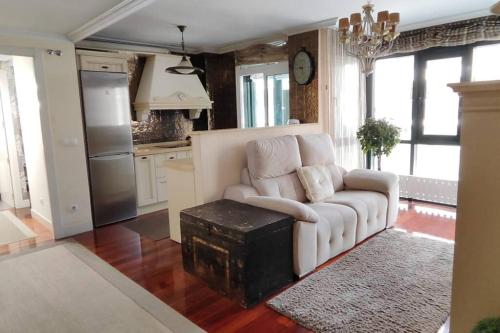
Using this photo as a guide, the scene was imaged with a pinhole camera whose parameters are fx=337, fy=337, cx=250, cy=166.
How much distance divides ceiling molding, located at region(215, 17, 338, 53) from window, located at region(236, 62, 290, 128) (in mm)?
406

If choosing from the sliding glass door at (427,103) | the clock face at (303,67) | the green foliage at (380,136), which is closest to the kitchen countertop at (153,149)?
the clock face at (303,67)

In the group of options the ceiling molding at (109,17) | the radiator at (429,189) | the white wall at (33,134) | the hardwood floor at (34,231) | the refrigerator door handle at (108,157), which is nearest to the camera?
the ceiling molding at (109,17)

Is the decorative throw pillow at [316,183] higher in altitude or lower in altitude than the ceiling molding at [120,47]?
lower

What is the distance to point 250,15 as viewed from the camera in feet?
12.4

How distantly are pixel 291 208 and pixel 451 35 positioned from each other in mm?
3225

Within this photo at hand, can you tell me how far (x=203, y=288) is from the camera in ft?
8.70

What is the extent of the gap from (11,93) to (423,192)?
237 inches

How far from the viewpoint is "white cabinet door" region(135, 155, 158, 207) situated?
4.56 metres

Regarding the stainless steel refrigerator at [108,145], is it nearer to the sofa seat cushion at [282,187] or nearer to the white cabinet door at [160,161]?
the white cabinet door at [160,161]

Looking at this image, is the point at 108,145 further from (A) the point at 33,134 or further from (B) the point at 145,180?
(A) the point at 33,134

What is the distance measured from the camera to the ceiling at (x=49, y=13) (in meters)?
2.83

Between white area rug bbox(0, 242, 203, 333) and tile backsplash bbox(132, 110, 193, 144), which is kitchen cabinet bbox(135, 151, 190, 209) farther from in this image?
white area rug bbox(0, 242, 203, 333)

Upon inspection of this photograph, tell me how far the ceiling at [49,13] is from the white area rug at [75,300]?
229cm

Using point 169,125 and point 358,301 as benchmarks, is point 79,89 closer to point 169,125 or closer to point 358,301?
point 169,125
